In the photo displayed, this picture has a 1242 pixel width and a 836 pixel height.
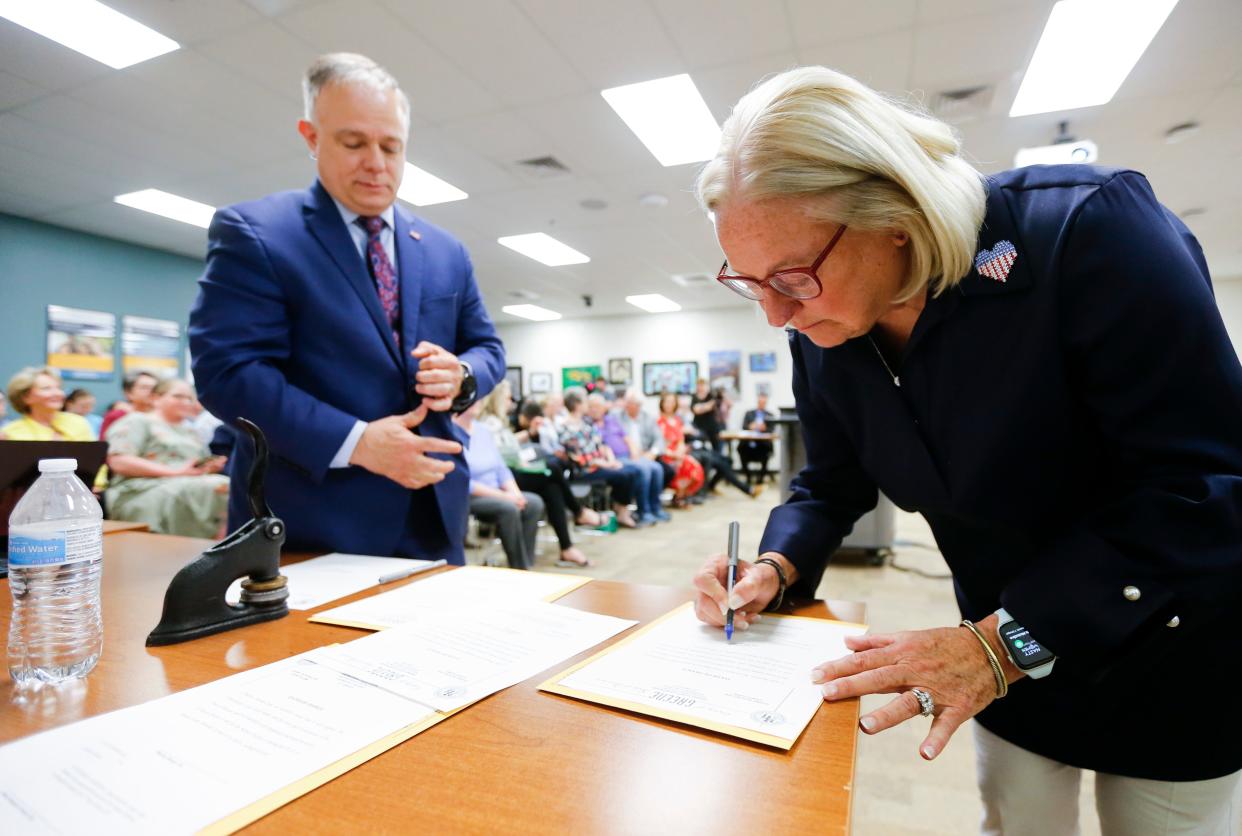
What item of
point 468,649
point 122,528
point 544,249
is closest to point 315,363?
point 468,649

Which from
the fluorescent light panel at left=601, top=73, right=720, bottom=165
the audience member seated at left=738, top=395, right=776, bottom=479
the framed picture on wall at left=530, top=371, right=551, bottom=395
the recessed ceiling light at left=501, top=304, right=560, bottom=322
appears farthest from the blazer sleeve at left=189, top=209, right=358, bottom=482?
the framed picture on wall at left=530, top=371, right=551, bottom=395

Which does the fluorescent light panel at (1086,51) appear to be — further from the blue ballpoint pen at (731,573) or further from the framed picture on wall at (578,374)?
the framed picture on wall at (578,374)

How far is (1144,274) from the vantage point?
0.66 metres

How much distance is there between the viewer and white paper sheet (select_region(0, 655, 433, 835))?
442 millimetres

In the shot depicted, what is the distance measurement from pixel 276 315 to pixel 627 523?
521 cm

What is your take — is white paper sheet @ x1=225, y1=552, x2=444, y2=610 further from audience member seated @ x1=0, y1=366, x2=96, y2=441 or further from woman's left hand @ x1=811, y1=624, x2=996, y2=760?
audience member seated @ x1=0, y1=366, x2=96, y2=441

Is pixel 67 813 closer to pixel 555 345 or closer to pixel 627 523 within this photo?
pixel 627 523

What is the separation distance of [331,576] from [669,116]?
416 cm

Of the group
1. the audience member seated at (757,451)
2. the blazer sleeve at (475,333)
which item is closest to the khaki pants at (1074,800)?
the blazer sleeve at (475,333)

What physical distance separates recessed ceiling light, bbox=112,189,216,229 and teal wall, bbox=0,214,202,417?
1337 mm

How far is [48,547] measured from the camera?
0.68 metres

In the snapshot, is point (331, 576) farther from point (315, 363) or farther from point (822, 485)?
point (822, 485)

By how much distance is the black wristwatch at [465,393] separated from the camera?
48.7 inches

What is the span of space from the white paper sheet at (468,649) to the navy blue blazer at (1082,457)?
0.35 metres
